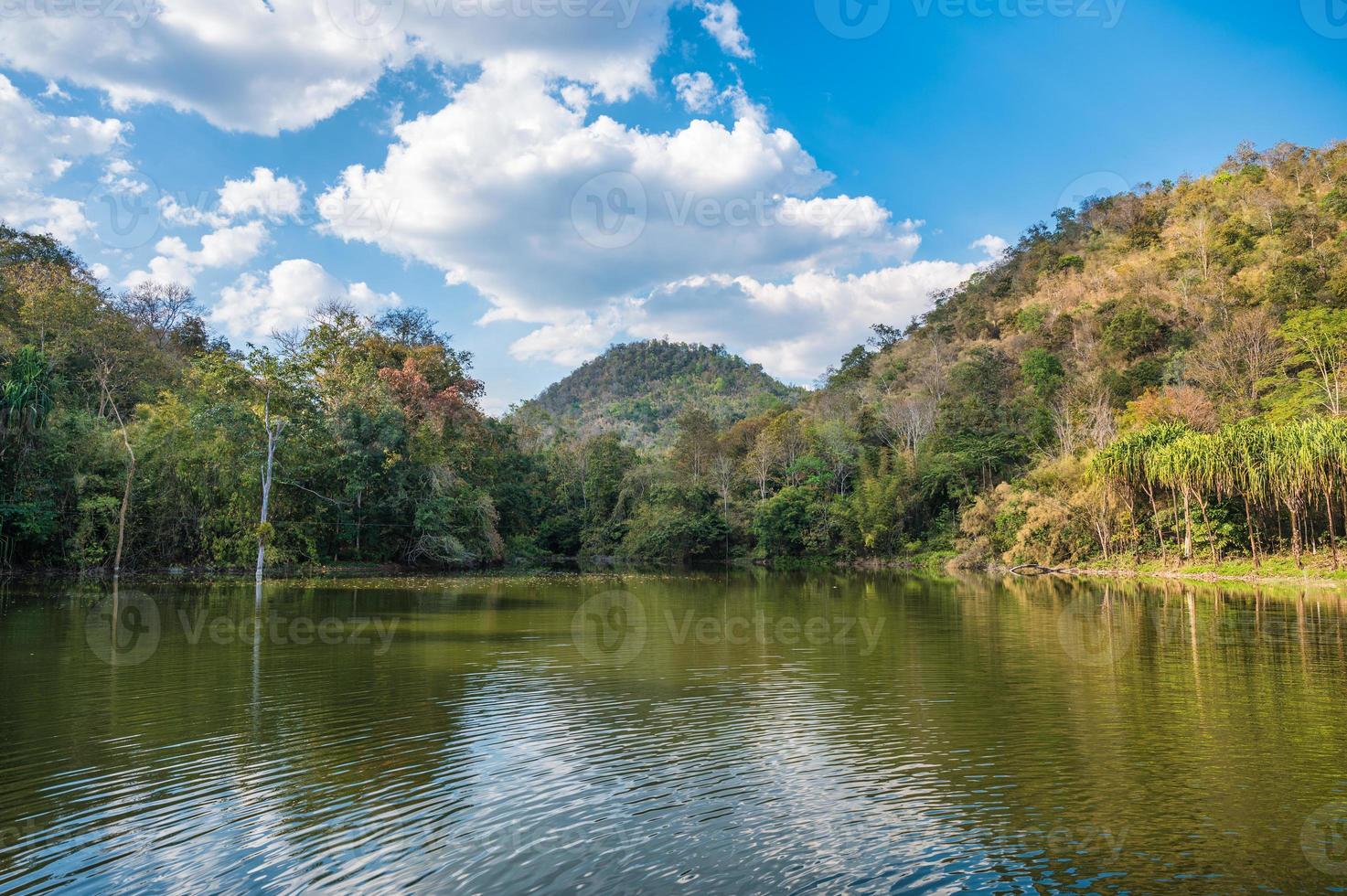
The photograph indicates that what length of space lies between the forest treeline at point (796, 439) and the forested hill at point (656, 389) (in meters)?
31.0

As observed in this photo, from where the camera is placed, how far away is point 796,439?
6550cm

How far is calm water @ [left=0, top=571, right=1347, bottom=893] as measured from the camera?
5.77m

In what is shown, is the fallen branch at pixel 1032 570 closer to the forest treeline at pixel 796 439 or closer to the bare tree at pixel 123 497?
the forest treeline at pixel 796 439

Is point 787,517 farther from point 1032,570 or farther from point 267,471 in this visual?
point 267,471

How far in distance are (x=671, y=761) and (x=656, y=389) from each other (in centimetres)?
12515

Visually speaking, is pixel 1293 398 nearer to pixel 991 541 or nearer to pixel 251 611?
pixel 991 541

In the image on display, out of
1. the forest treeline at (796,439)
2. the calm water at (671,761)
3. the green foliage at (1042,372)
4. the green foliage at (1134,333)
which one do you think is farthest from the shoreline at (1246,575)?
the green foliage at (1134,333)

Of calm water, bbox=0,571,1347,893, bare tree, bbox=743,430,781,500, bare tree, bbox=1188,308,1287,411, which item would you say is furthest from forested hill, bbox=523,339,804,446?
calm water, bbox=0,571,1347,893

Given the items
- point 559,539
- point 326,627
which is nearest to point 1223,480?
point 326,627

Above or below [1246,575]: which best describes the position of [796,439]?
above

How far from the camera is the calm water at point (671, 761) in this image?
5770 mm

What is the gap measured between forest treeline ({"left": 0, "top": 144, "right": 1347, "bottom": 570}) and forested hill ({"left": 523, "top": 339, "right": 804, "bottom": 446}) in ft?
102

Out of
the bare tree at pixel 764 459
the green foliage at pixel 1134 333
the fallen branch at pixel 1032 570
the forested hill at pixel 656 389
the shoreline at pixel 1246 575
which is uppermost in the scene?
the forested hill at pixel 656 389

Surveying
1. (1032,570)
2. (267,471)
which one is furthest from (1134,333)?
(267,471)
